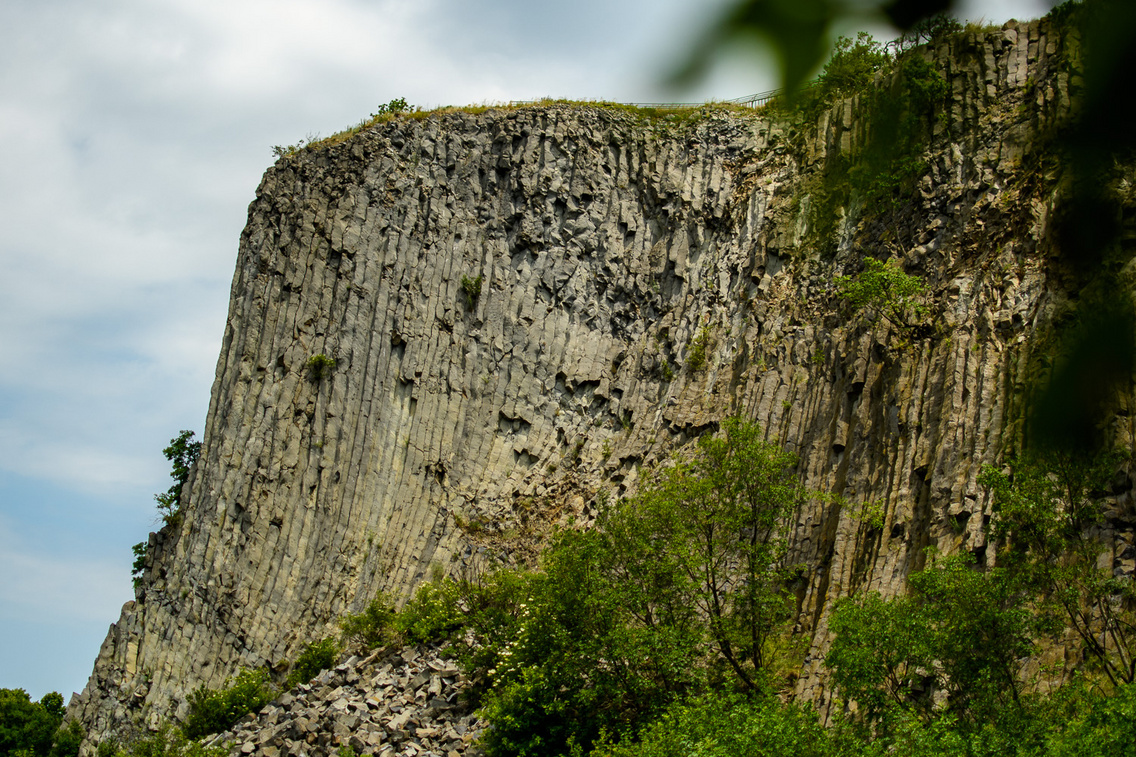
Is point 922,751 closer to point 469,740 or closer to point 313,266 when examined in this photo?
point 469,740

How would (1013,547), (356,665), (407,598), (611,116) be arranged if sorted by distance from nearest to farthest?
(1013,547) < (356,665) < (407,598) < (611,116)

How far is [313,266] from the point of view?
30.7m

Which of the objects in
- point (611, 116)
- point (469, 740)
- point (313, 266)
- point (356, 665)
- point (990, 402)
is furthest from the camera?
point (611, 116)

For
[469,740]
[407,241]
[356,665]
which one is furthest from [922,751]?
[407,241]

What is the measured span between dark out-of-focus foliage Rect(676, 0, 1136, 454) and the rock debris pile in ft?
64.9

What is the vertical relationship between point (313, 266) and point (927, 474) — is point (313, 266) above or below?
above

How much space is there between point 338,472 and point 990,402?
17.8 meters

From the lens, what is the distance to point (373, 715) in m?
22.5

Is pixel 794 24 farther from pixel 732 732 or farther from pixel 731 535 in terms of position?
pixel 731 535

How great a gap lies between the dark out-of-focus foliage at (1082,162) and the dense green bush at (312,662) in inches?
982

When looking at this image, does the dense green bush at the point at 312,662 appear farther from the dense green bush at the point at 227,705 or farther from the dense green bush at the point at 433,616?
the dense green bush at the point at 433,616

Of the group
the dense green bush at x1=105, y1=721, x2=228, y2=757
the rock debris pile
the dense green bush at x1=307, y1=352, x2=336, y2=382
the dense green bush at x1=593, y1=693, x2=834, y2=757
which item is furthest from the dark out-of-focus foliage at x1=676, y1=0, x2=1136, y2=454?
the dense green bush at x1=307, y1=352, x2=336, y2=382

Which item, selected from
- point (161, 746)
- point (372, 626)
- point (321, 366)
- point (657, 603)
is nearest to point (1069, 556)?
point (657, 603)

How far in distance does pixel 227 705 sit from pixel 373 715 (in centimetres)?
485
